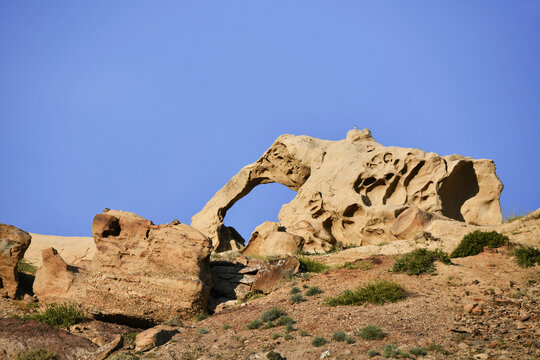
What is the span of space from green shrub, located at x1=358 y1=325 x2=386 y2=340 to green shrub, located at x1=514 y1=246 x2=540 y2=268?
6.41m

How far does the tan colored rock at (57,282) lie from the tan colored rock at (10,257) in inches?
33.0

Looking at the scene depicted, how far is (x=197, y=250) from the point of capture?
63.9 ft

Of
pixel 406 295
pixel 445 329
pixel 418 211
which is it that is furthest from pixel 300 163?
pixel 445 329

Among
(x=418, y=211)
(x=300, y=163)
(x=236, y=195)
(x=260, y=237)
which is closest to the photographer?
(x=418, y=211)

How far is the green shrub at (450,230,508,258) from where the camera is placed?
20.0 meters

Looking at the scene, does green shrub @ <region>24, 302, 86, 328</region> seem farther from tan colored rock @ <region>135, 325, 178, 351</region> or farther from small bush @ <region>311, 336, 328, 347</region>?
small bush @ <region>311, 336, 328, 347</region>

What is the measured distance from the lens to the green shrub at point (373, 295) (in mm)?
17016

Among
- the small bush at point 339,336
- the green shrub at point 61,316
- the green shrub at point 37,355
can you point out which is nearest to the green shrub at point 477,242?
the small bush at point 339,336

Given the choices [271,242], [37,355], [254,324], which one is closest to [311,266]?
[271,242]

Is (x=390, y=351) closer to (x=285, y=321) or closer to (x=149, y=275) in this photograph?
(x=285, y=321)

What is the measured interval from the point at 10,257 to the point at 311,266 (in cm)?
1009

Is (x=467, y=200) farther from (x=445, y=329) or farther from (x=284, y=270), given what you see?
(x=445, y=329)

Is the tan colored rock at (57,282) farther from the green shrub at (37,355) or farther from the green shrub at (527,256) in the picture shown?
the green shrub at (527,256)

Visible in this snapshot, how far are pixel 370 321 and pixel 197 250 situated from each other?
20.7 ft
